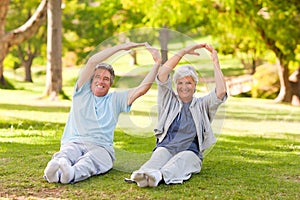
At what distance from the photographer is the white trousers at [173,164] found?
15.4 ft

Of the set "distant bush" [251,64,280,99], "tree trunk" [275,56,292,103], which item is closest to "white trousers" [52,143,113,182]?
"tree trunk" [275,56,292,103]

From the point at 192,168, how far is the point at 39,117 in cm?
641

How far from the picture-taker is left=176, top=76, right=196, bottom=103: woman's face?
16.5ft

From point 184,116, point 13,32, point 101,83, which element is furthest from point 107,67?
point 13,32

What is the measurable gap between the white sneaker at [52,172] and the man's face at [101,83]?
85 centimetres

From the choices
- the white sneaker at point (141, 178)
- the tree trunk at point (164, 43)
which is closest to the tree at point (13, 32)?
the tree trunk at point (164, 43)

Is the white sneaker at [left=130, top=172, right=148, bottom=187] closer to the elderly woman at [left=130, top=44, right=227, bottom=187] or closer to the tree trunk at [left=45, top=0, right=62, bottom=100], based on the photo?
the elderly woman at [left=130, top=44, right=227, bottom=187]

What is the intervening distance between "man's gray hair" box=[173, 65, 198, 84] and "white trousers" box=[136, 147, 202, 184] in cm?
62

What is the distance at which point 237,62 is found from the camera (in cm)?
3194

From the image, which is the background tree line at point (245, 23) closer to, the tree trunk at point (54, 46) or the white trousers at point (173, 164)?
the tree trunk at point (54, 46)

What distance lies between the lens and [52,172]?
457 cm

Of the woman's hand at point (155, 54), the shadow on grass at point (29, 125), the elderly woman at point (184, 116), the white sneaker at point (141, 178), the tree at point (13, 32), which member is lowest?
the shadow on grass at point (29, 125)

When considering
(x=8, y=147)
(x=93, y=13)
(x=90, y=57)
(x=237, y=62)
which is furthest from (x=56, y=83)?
→ (x=237, y=62)

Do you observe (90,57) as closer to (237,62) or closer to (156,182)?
(156,182)
